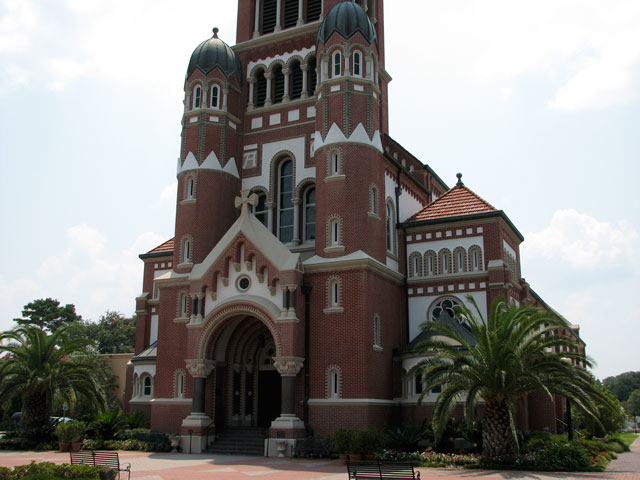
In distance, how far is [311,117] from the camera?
33188 mm

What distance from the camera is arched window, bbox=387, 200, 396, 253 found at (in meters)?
31.7

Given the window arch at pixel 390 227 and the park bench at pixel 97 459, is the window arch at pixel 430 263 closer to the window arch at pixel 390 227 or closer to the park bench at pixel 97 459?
the window arch at pixel 390 227

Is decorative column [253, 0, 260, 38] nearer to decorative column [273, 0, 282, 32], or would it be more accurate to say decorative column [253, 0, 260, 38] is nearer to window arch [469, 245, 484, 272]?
decorative column [273, 0, 282, 32]

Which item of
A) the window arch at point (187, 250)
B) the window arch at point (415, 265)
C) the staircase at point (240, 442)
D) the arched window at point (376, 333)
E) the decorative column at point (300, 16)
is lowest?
the staircase at point (240, 442)

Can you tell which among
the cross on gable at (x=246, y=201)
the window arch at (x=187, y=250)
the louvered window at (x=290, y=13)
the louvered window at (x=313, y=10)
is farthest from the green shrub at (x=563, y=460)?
the louvered window at (x=290, y=13)

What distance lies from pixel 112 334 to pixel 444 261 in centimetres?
5947

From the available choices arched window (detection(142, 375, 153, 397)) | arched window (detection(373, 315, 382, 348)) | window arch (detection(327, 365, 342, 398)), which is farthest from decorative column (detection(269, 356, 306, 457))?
arched window (detection(142, 375, 153, 397))

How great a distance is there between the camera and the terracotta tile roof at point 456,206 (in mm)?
31641

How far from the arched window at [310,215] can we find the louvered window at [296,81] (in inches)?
217

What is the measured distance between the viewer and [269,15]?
3753cm

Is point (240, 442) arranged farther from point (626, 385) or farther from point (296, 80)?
point (626, 385)

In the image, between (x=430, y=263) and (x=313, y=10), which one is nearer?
(x=430, y=263)

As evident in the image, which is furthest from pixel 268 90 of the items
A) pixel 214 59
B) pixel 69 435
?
pixel 69 435

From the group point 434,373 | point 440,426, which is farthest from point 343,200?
point 440,426
